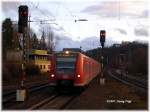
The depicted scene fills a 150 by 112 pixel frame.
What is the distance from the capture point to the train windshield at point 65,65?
2925 centimetres

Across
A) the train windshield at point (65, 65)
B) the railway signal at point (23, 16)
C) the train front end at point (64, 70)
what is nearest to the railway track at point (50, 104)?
the railway signal at point (23, 16)

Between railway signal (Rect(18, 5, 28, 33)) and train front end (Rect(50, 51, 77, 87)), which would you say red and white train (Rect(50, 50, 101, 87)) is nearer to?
train front end (Rect(50, 51, 77, 87))

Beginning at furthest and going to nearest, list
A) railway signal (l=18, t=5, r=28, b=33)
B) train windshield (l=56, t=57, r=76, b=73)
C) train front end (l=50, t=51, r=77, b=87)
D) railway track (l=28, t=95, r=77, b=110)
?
train windshield (l=56, t=57, r=76, b=73) → train front end (l=50, t=51, r=77, b=87) → railway signal (l=18, t=5, r=28, b=33) → railway track (l=28, t=95, r=77, b=110)

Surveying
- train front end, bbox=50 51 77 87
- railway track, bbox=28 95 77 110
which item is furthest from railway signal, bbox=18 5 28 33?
train front end, bbox=50 51 77 87

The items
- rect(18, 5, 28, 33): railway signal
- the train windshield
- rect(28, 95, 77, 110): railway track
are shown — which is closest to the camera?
rect(28, 95, 77, 110): railway track

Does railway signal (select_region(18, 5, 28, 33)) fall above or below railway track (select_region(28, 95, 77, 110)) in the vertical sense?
above

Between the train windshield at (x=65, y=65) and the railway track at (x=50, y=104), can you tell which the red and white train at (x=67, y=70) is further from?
the railway track at (x=50, y=104)

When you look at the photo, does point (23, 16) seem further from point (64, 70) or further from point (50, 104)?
point (64, 70)

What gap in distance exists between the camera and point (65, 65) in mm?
29344

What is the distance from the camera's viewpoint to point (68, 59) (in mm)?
29609

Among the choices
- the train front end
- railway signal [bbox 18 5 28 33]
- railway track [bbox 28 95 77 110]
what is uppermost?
railway signal [bbox 18 5 28 33]

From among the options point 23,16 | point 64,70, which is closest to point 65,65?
point 64,70

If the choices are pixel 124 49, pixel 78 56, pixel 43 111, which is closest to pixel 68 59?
pixel 78 56

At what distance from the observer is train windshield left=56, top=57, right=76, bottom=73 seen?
29.2 metres
